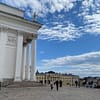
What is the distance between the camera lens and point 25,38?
3750cm

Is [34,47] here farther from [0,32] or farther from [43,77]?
[43,77]

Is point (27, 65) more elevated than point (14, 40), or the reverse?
point (14, 40)

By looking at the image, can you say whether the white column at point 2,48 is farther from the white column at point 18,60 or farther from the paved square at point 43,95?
the paved square at point 43,95

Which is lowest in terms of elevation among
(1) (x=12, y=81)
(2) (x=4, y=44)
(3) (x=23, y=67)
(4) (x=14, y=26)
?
(1) (x=12, y=81)

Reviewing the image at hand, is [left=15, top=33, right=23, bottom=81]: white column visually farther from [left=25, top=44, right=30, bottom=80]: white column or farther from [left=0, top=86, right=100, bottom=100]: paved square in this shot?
[left=0, top=86, right=100, bottom=100]: paved square

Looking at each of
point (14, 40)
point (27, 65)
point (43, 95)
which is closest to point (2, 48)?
point (14, 40)

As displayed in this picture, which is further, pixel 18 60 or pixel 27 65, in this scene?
pixel 27 65

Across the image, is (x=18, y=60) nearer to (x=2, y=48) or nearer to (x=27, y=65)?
(x=2, y=48)

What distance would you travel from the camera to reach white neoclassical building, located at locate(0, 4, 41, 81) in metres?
32.3

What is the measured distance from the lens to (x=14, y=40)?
33719 mm

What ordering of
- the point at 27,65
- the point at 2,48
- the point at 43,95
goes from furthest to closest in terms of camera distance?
the point at 27,65 → the point at 2,48 → the point at 43,95

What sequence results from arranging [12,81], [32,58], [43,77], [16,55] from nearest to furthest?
[12,81] < [16,55] < [32,58] < [43,77]

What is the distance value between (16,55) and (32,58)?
318cm

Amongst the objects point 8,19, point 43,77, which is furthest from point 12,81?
point 43,77
